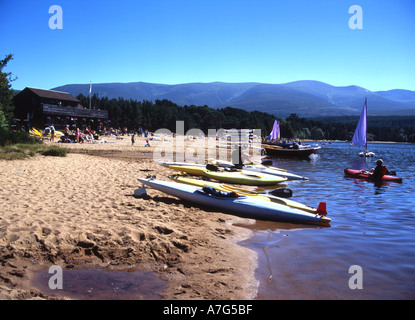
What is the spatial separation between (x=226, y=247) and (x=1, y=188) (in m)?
5.70

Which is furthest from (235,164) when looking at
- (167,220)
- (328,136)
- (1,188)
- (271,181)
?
(328,136)

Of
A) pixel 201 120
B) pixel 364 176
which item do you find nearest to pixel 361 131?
pixel 364 176

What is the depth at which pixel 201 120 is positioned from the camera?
8631 centimetres

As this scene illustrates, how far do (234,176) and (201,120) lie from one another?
2947 inches

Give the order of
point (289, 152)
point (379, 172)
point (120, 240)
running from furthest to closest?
1. point (289, 152)
2. point (379, 172)
3. point (120, 240)

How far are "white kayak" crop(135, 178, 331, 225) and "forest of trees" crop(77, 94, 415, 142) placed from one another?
5525 centimetres

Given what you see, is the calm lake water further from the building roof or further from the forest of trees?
the forest of trees

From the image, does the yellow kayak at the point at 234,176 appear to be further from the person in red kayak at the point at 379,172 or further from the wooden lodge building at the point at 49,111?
the wooden lodge building at the point at 49,111

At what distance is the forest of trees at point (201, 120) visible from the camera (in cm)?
6141

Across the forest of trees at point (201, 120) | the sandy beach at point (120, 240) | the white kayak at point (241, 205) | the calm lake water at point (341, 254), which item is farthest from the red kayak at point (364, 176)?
the forest of trees at point (201, 120)

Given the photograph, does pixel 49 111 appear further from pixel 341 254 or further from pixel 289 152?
pixel 341 254

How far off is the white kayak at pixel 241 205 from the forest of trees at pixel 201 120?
5525 centimetres

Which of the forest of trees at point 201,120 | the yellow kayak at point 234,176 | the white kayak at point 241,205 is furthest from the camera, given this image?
the forest of trees at point 201,120

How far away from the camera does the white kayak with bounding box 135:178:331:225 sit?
750 cm
